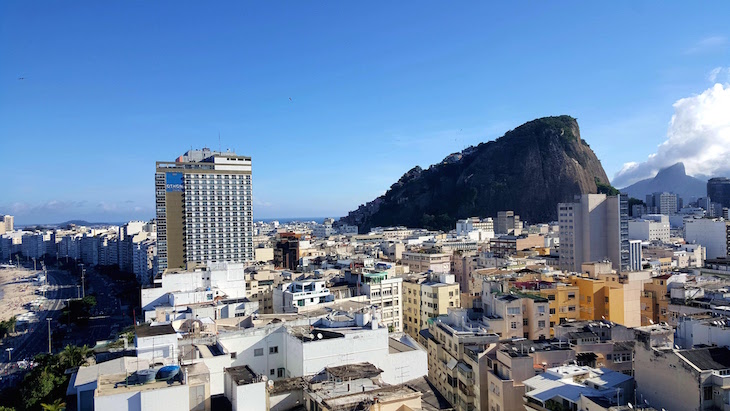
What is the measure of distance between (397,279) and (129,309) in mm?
44239

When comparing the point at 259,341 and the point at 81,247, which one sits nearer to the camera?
the point at 259,341

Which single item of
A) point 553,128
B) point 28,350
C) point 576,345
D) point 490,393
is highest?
point 553,128

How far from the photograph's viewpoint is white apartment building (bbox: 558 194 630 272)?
56.6m

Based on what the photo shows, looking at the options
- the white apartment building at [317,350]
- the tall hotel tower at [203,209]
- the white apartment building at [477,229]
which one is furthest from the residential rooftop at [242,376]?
the white apartment building at [477,229]

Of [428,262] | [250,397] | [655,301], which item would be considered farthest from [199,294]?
[655,301]

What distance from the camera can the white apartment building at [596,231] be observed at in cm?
5659

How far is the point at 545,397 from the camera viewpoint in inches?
597

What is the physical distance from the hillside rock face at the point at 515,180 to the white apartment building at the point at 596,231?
62.1 m

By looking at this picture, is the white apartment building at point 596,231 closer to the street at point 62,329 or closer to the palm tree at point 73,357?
the palm tree at point 73,357

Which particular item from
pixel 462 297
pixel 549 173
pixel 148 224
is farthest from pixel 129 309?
pixel 549 173

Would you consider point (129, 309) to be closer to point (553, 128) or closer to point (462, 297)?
point (462, 297)

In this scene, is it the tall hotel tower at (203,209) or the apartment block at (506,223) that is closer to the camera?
the tall hotel tower at (203,209)

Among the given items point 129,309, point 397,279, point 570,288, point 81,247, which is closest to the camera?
point 570,288

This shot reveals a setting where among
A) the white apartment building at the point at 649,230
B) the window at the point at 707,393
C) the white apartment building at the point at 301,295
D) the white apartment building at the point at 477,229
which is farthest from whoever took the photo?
the white apartment building at the point at 649,230
